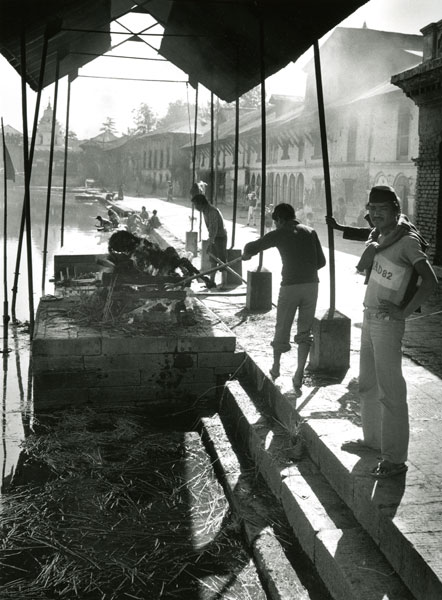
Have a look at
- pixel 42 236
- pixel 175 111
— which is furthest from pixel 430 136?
pixel 175 111

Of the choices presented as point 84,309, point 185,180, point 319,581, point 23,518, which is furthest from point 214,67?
point 185,180

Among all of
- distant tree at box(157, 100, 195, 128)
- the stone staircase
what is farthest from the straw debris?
distant tree at box(157, 100, 195, 128)

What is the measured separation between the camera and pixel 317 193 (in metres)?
35.3

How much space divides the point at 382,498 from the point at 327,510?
561 mm

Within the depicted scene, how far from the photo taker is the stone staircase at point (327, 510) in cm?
340

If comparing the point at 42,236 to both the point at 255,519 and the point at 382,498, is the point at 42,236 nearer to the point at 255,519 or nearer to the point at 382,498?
the point at 255,519

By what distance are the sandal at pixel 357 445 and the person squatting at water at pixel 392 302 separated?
13.9 inches

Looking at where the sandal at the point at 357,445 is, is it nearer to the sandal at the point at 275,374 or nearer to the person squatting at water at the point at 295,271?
the person squatting at water at the point at 295,271

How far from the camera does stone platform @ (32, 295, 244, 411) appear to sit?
7102mm

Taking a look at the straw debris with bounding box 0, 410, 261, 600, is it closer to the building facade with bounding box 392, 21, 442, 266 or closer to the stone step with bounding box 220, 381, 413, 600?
the stone step with bounding box 220, 381, 413, 600

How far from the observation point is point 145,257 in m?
9.07

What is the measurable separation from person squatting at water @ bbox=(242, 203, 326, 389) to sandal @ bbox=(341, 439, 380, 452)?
1.46 m

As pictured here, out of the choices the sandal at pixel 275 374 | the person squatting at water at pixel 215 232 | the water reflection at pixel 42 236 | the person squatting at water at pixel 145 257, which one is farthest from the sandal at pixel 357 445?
the water reflection at pixel 42 236

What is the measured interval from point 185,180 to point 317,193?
90.7 feet
